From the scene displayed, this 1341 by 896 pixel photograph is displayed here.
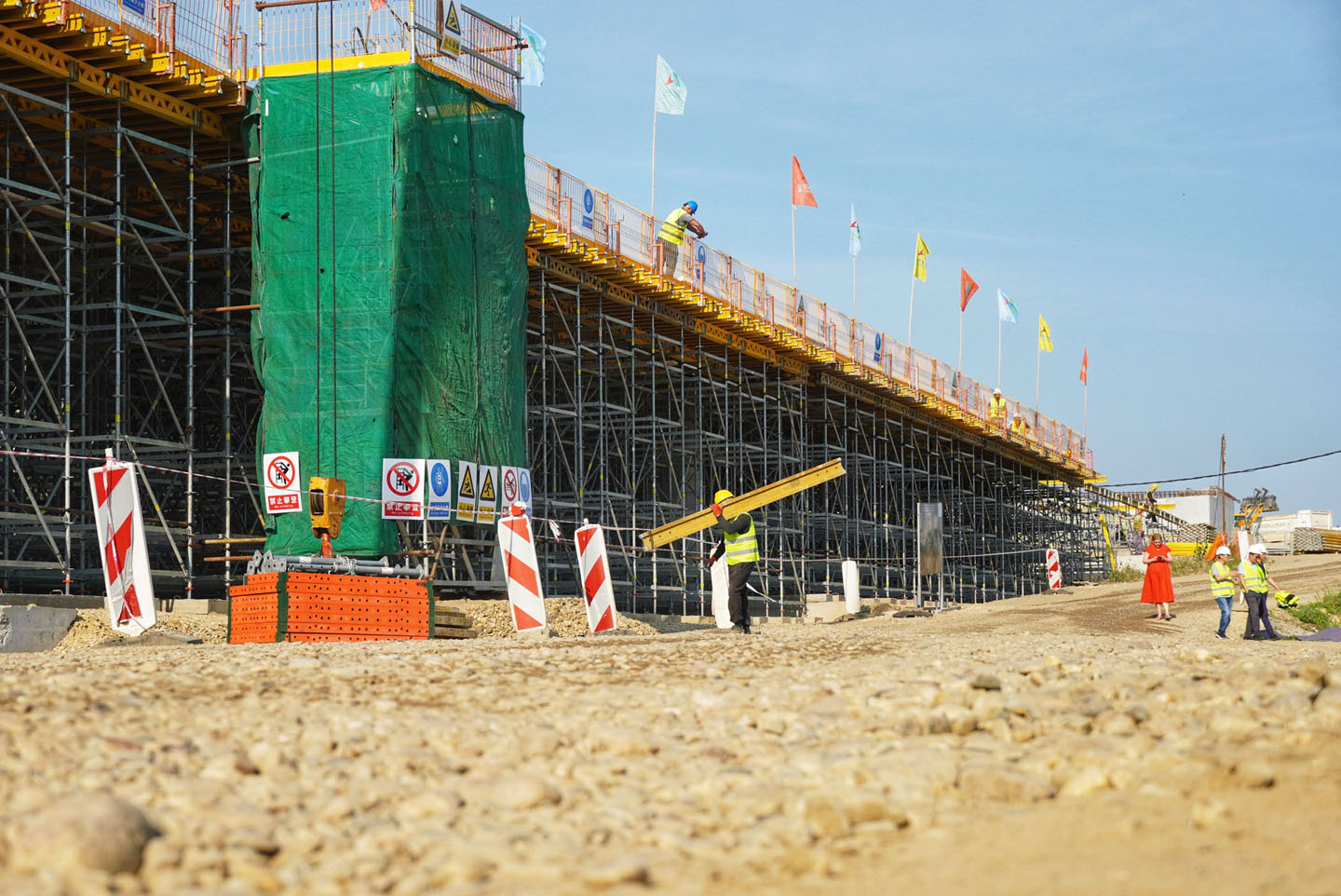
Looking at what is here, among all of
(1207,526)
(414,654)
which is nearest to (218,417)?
(414,654)

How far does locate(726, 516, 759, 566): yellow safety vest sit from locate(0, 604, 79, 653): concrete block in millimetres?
6981

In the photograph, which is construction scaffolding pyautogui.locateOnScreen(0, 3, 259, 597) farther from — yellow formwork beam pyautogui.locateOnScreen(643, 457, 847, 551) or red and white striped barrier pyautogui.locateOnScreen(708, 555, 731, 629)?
red and white striped barrier pyautogui.locateOnScreen(708, 555, 731, 629)

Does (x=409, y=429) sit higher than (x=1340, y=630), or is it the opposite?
(x=409, y=429)

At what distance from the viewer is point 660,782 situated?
5.52m

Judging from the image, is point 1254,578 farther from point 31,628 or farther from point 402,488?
point 31,628

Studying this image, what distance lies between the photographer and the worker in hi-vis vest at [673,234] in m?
29.1

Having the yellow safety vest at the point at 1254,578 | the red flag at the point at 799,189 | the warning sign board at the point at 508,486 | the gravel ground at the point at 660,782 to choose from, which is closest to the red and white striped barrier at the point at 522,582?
the warning sign board at the point at 508,486

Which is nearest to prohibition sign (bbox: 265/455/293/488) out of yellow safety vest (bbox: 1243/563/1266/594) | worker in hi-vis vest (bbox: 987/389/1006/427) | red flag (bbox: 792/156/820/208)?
yellow safety vest (bbox: 1243/563/1266/594)

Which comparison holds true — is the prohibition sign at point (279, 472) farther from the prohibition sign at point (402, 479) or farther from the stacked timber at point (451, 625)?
the stacked timber at point (451, 625)

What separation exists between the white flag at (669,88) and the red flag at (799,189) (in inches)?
199

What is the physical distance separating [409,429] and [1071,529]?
46.5m

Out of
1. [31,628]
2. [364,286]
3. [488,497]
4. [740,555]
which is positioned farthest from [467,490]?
[31,628]

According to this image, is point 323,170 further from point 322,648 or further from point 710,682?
point 710,682

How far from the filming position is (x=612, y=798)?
5.21m
